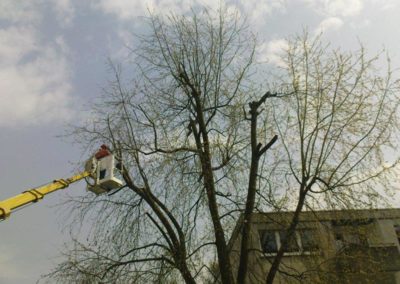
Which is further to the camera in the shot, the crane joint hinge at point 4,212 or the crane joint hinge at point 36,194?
the crane joint hinge at point 36,194

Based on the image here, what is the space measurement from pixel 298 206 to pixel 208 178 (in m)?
2.04

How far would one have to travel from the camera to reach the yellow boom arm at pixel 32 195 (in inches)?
270

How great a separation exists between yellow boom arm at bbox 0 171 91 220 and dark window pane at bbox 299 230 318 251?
5.25 meters

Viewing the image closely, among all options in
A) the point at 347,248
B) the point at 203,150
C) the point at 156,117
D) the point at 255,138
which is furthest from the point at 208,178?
the point at 347,248

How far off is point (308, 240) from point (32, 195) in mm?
6230

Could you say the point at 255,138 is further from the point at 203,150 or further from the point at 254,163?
the point at 203,150

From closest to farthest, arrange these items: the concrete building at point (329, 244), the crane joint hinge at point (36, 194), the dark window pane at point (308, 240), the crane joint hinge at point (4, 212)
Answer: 1. the crane joint hinge at point (4, 212)
2. the crane joint hinge at point (36, 194)
3. the concrete building at point (329, 244)
4. the dark window pane at point (308, 240)

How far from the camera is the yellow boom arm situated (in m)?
6.87

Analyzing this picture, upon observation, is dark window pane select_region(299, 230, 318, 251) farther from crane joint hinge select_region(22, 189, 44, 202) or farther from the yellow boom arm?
crane joint hinge select_region(22, 189, 44, 202)

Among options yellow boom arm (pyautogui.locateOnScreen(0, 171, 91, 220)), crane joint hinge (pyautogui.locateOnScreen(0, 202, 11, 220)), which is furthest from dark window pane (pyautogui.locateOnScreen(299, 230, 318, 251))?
crane joint hinge (pyautogui.locateOnScreen(0, 202, 11, 220))

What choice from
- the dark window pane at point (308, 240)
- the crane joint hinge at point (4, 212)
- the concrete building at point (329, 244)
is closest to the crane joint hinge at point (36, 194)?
the crane joint hinge at point (4, 212)

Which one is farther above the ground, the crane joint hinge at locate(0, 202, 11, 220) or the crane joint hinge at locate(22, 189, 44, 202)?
the crane joint hinge at locate(22, 189, 44, 202)

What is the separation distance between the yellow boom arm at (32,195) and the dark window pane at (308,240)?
5245mm

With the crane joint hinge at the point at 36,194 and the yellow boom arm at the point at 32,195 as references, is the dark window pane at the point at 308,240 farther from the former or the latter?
the crane joint hinge at the point at 36,194
